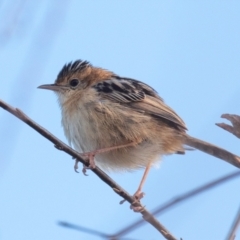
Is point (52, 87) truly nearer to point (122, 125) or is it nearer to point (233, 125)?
point (122, 125)

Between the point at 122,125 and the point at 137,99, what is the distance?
0.49 metres

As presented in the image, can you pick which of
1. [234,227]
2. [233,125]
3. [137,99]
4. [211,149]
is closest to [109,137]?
[137,99]

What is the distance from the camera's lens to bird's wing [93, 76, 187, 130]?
19.1 ft

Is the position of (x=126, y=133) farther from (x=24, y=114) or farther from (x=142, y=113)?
(x=24, y=114)

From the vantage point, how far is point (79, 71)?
6703 mm

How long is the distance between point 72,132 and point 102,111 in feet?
1.28

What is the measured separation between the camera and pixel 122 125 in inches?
219

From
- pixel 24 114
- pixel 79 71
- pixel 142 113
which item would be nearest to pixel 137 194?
pixel 142 113

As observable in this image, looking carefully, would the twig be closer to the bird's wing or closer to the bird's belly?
the bird's belly

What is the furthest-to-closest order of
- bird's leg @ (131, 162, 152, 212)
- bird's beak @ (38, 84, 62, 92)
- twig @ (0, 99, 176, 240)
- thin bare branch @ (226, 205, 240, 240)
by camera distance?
bird's beak @ (38, 84, 62, 92) < bird's leg @ (131, 162, 152, 212) < twig @ (0, 99, 176, 240) < thin bare branch @ (226, 205, 240, 240)

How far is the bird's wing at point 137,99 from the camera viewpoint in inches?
229

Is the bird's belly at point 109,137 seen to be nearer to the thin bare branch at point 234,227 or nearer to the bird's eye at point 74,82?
the bird's eye at point 74,82

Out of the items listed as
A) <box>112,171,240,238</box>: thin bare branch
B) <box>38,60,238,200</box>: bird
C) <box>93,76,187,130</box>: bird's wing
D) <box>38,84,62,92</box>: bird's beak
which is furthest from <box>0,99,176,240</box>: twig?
<box>38,84,62,92</box>: bird's beak

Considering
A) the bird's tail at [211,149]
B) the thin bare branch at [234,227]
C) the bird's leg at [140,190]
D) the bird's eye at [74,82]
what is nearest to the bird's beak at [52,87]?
the bird's eye at [74,82]
